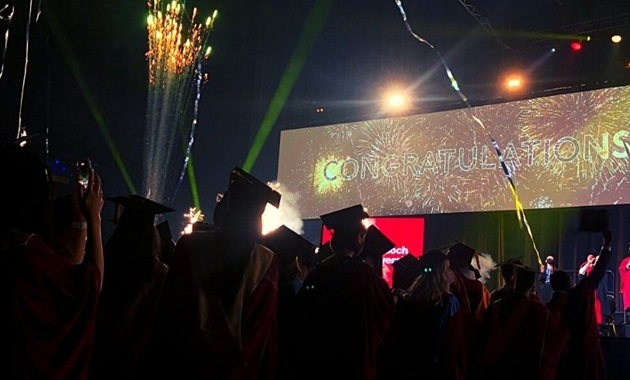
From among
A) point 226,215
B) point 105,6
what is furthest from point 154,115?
point 226,215

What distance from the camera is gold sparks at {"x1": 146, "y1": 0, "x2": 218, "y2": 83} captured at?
14.2 metres

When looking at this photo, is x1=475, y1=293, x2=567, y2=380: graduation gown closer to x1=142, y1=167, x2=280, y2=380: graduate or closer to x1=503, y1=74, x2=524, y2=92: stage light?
x1=142, y1=167, x2=280, y2=380: graduate

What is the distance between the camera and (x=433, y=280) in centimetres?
484

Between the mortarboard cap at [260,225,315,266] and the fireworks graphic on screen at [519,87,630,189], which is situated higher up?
the fireworks graphic on screen at [519,87,630,189]

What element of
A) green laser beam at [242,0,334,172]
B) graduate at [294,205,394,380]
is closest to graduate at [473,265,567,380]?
graduate at [294,205,394,380]

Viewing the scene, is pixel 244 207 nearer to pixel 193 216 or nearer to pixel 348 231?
pixel 348 231

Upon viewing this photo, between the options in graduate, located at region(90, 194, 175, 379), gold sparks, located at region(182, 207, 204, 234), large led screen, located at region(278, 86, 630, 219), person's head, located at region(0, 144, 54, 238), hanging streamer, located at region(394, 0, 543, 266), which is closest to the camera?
person's head, located at region(0, 144, 54, 238)

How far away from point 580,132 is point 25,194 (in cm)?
1057

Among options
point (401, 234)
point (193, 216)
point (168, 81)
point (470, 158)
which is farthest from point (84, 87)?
point (470, 158)

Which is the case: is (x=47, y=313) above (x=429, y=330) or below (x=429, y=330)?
above

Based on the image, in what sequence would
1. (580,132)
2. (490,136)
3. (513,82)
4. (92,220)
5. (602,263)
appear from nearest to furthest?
(92,220), (602,263), (580,132), (490,136), (513,82)

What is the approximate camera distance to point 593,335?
19.7 feet

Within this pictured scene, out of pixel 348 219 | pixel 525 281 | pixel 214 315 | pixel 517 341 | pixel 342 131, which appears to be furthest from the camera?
pixel 342 131

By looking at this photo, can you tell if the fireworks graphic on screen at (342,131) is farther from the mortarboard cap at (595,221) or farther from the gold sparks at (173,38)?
the mortarboard cap at (595,221)
